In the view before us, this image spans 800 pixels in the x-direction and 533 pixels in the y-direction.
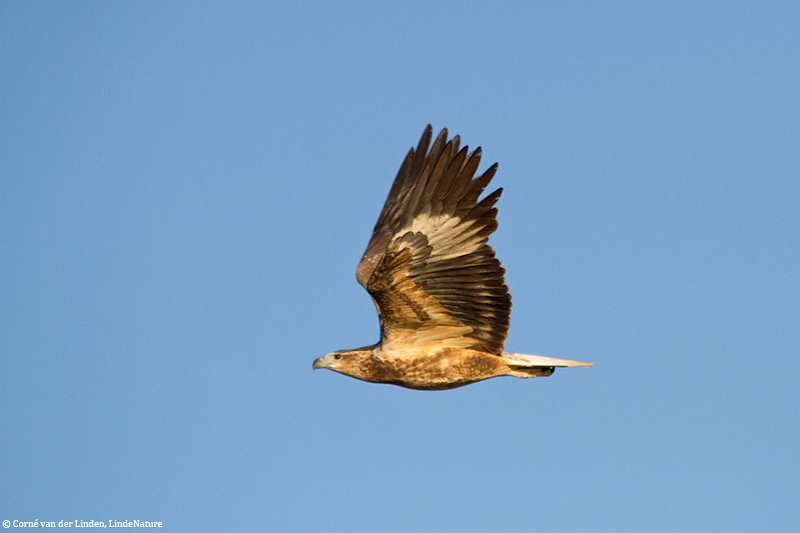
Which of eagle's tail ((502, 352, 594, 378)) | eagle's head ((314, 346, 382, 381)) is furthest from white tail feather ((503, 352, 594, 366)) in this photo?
eagle's head ((314, 346, 382, 381))

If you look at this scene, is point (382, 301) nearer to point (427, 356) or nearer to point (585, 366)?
point (427, 356)

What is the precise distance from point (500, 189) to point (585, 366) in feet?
7.39

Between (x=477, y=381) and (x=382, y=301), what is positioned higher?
(x=382, y=301)

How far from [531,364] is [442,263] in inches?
62.7

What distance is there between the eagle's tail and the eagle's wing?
23 centimetres

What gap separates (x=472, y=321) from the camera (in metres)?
9.61

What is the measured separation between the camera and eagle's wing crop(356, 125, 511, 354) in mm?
9086

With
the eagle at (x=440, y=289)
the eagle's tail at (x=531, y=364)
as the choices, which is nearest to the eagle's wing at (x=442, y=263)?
the eagle at (x=440, y=289)

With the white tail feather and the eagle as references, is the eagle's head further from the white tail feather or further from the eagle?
the white tail feather

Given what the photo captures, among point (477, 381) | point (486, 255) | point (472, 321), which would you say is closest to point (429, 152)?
point (486, 255)

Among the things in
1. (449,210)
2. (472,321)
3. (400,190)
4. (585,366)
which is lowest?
(585,366)

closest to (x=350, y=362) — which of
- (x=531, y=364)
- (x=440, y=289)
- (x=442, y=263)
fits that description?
(x=440, y=289)

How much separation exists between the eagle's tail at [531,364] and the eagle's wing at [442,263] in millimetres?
226

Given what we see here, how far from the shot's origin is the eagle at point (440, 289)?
910cm
